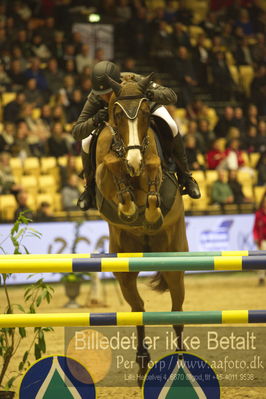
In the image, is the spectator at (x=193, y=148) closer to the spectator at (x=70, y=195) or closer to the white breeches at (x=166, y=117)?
the spectator at (x=70, y=195)

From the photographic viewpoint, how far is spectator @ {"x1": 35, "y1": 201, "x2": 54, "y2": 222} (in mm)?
11938

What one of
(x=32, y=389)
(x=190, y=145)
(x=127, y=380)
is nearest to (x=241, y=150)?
(x=190, y=145)

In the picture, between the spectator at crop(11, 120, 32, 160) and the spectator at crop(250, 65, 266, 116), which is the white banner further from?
the spectator at crop(250, 65, 266, 116)

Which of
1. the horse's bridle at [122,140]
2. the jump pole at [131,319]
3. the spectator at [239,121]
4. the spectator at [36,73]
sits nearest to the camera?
the jump pole at [131,319]

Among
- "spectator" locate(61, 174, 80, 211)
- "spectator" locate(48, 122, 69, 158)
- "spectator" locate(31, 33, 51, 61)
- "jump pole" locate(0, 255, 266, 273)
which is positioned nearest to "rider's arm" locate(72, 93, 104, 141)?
"jump pole" locate(0, 255, 266, 273)

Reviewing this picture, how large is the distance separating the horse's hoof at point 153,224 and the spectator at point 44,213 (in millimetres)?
6251

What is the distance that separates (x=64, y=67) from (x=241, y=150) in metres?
3.99

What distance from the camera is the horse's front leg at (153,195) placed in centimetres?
573

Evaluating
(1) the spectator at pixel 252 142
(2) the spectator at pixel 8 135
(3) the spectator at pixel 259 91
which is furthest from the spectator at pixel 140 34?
(2) the spectator at pixel 8 135

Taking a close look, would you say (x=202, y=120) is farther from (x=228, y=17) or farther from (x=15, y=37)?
(x=228, y=17)

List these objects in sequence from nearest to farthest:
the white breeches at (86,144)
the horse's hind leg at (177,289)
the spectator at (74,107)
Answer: the horse's hind leg at (177,289), the white breeches at (86,144), the spectator at (74,107)

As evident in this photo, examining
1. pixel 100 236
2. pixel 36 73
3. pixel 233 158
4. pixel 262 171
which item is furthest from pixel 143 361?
pixel 36 73

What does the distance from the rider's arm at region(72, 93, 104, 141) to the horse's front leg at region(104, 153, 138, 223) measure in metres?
0.40

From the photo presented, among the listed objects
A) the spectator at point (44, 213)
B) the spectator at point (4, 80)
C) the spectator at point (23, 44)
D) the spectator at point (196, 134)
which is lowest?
Answer: the spectator at point (44, 213)
